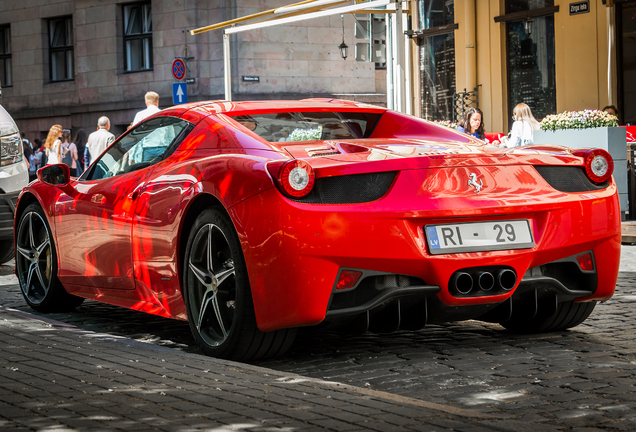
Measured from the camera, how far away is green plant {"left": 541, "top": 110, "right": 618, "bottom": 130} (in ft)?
47.4

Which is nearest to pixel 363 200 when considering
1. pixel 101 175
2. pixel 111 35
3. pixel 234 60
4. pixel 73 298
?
pixel 101 175

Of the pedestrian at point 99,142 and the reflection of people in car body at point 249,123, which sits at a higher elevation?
the pedestrian at point 99,142

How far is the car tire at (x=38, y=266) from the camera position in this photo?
6965 millimetres

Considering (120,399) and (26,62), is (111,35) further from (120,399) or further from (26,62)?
(120,399)

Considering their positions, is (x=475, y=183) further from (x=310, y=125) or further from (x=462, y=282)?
(x=310, y=125)

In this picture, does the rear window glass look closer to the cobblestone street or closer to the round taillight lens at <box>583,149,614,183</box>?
the cobblestone street

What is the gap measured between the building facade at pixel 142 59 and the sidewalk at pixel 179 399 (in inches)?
1014

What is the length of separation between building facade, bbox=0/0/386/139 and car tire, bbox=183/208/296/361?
25255mm

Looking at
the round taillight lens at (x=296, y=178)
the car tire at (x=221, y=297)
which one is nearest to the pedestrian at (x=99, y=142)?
the car tire at (x=221, y=297)

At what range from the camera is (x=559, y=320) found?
5695 mm

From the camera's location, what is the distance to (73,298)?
711 centimetres

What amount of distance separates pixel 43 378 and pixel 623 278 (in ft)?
18.0

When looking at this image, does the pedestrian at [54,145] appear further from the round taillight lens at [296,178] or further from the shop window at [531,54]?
the round taillight lens at [296,178]

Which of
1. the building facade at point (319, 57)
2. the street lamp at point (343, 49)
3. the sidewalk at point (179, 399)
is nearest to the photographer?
the sidewalk at point (179, 399)
